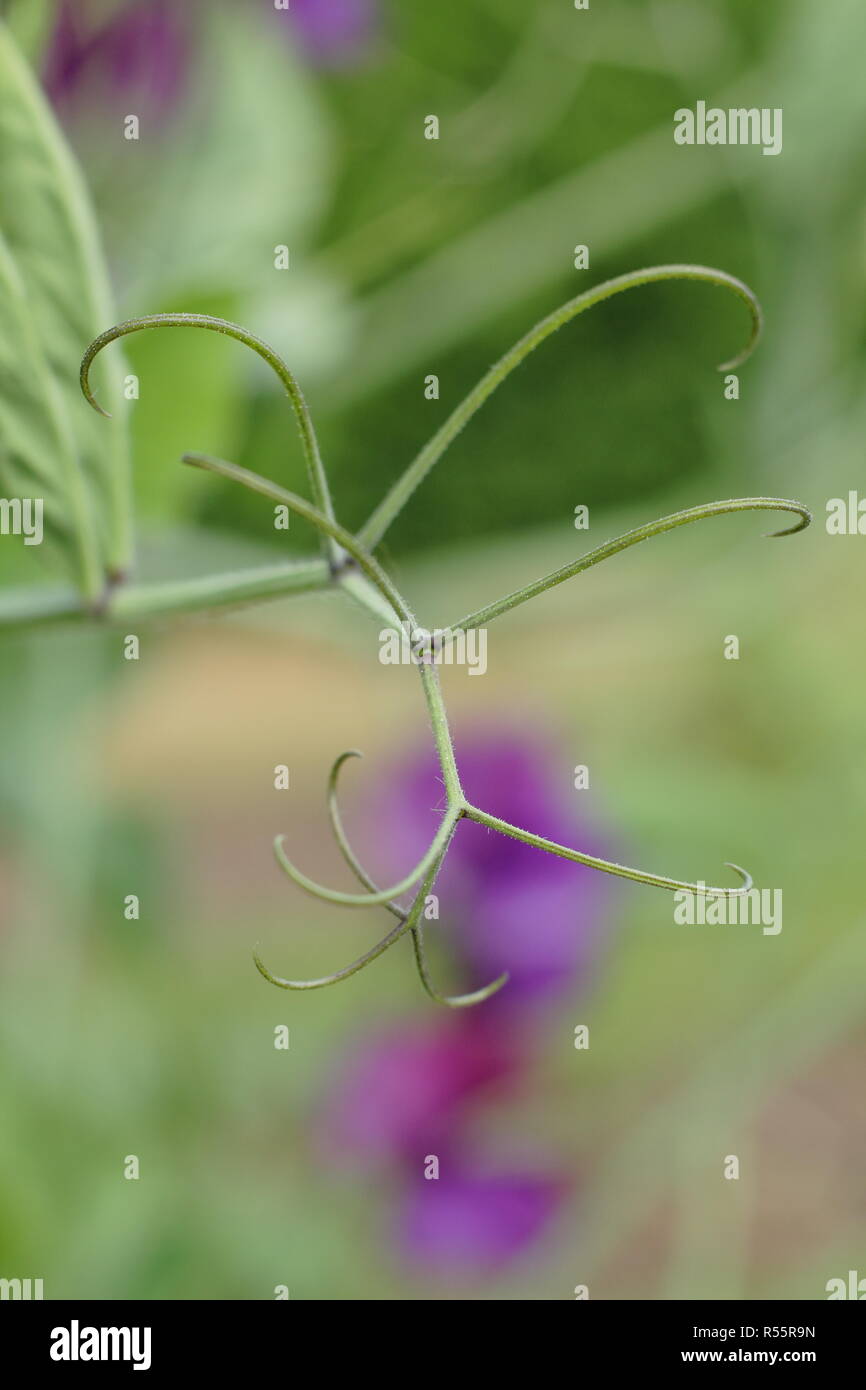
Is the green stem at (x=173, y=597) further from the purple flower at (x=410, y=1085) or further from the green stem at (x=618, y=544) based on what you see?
the purple flower at (x=410, y=1085)

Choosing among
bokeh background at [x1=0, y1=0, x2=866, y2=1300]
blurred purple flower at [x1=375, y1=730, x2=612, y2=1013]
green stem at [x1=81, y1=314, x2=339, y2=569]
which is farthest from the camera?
blurred purple flower at [x1=375, y1=730, x2=612, y2=1013]

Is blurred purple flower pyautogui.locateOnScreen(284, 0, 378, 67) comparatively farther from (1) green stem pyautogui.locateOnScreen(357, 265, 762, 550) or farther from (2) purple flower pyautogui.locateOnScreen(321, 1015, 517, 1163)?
(2) purple flower pyautogui.locateOnScreen(321, 1015, 517, 1163)

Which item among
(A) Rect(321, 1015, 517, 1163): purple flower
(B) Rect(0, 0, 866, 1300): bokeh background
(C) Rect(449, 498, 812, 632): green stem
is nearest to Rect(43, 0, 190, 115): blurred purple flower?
(B) Rect(0, 0, 866, 1300): bokeh background

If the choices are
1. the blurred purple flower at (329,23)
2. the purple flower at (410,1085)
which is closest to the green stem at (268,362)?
the blurred purple flower at (329,23)

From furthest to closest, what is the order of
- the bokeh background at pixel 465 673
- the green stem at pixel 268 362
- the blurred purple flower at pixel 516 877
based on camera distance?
the blurred purple flower at pixel 516 877 → the bokeh background at pixel 465 673 → the green stem at pixel 268 362

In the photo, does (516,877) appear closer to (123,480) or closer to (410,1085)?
(410,1085)
